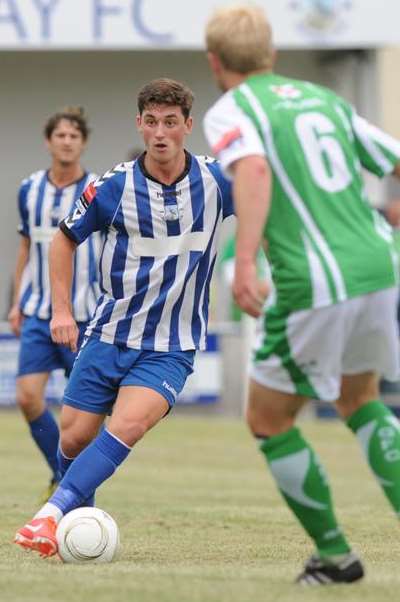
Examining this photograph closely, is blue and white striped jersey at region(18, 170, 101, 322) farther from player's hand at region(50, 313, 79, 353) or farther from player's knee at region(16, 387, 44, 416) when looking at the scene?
player's hand at region(50, 313, 79, 353)

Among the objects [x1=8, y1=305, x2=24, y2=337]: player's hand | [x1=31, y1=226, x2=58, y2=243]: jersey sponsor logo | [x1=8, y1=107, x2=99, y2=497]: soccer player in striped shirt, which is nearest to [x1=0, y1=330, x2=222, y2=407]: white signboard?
[x1=8, y1=305, x2=24, y2=337]: player's hand

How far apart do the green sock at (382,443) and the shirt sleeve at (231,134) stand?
3.22 feet

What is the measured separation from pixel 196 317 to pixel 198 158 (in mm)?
695

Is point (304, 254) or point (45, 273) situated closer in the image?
point (304, 254)

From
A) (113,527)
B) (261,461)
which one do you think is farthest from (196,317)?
(261,461)

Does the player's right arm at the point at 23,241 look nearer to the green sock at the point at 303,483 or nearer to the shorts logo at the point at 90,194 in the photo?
the shorts logo at the point at 90,194

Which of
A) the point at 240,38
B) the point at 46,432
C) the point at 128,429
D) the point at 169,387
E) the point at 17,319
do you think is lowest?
the point at 46,432

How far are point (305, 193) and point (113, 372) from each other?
69.4 inches

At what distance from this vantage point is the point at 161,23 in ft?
59.7

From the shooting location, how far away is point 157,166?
7.00m

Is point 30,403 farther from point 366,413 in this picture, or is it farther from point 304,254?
point 304,254

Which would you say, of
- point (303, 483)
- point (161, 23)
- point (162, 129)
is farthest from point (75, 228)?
point (161, 23)

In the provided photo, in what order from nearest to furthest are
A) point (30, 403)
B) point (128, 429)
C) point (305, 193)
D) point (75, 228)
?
point (305, 193)
point (128, 429)
point (75, 228)
point (30, 403)

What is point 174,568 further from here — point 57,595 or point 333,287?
point 333,287
